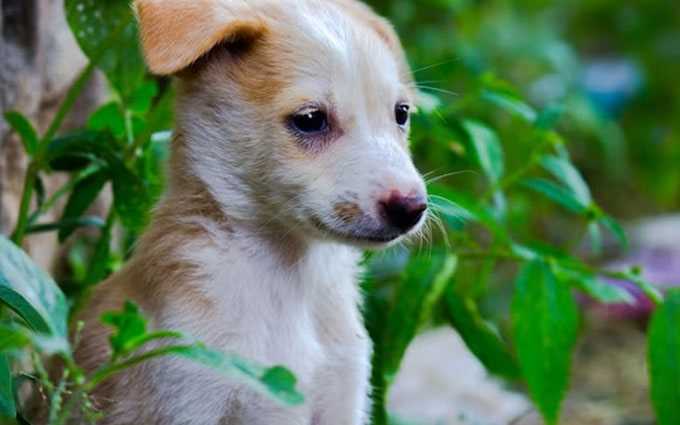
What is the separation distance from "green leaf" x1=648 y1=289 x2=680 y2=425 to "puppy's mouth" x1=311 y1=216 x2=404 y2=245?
0.89 metres

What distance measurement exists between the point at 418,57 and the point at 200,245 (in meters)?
2.28

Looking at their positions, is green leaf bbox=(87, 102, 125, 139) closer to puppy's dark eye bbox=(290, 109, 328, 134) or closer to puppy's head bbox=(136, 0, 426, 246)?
puppy's head bbox=(136, 0, 426, 246)

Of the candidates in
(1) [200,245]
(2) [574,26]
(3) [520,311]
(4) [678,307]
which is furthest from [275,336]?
(2) [574,26]

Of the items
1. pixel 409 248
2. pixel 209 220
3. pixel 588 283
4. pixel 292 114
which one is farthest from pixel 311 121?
pixel 409 248

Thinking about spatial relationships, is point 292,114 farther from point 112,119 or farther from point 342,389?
point 112,119

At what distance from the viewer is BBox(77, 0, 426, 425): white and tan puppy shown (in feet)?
8.50

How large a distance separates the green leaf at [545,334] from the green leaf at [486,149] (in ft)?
1.33

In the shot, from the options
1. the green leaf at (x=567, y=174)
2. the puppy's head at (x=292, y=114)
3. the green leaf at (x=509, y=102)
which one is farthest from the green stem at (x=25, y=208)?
the green leaf at (x=567, y=174)

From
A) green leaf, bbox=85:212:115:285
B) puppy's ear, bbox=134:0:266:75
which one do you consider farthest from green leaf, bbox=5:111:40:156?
puppy's ear, bbox=134:0:266:75

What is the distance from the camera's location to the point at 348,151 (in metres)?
2.61

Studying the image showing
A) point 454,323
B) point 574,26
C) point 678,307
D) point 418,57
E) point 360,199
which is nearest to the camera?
point 360,199

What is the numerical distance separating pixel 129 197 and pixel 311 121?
670 mm

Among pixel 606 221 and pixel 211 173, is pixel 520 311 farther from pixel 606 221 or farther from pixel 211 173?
pixel 211 173

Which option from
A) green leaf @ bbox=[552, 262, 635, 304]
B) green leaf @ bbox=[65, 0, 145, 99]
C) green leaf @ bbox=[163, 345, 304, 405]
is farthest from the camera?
green leaf @ bbox=[552, 262, 635, 304]
